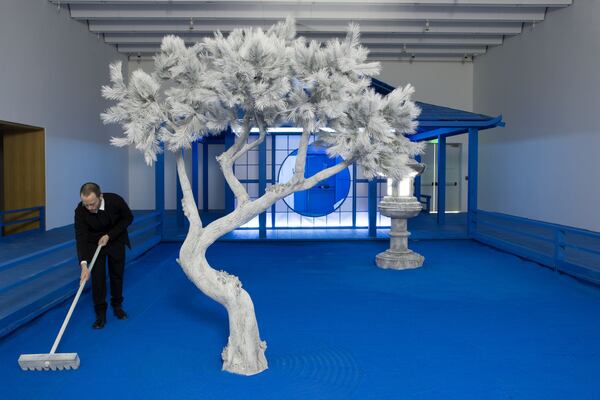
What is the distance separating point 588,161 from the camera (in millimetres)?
10070

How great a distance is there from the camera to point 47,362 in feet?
11.5

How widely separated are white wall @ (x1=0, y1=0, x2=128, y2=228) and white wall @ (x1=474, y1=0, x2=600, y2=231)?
37.5ft

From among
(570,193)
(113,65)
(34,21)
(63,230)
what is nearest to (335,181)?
(570,193)

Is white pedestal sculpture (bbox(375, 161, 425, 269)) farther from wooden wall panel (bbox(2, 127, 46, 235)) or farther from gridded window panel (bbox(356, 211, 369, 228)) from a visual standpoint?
wooden wall panel (bbox(2, 127, 46, 235))

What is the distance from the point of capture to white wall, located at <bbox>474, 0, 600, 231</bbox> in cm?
1005

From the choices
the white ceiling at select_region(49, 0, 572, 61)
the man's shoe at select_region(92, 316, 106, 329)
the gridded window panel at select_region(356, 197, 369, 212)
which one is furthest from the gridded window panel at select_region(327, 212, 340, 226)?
the man's shoe at select_region(92, 316, 106, 329)

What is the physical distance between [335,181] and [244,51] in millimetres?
8129

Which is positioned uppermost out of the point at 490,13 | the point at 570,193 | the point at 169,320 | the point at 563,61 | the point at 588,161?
the point at 490,13

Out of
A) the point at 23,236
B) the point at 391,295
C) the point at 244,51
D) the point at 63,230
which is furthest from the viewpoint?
the point at 63,230

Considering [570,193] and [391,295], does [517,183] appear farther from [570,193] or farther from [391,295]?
[391,295]

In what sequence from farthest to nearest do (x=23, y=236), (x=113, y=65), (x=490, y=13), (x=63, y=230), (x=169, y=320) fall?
1. (x=490, y=13)
2. (x=63, y=230)
3. (x=23, y=236)
4. (x=169, y=320)
5. (x=113, y=65)

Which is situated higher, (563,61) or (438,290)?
(563,61)

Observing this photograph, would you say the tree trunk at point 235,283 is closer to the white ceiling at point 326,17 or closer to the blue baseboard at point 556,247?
the blue baseboard at point 556,247

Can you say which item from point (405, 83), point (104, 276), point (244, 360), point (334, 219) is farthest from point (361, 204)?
point (244, 360)
